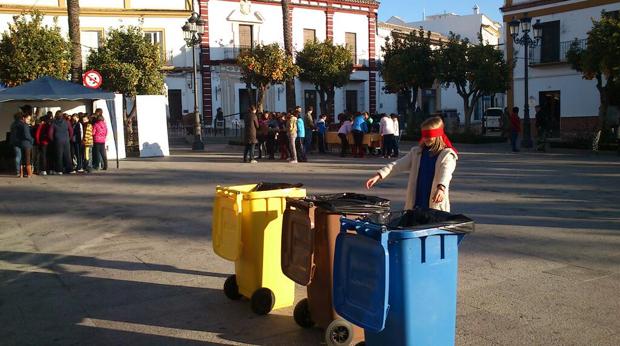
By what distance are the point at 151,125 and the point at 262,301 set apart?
16.5 metres

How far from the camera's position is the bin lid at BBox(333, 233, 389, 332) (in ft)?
12.0

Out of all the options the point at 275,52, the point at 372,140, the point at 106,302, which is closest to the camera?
the point at 106,302

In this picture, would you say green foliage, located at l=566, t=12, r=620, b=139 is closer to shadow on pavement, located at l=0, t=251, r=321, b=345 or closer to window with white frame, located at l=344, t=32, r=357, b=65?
shadow on pavement, located at l=0, t=251, r=321, b=345

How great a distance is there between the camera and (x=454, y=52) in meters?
27.7

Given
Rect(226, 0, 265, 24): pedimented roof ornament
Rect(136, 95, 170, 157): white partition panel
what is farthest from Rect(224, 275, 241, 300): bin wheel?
Rect(226, 0, 265, 24): pedimented roof ornament

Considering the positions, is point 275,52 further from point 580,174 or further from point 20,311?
point 20,311

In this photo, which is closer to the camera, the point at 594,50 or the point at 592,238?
the point at 592,238

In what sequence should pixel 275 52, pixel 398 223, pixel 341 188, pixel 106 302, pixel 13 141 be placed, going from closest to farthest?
pixel 398 223 < pixel 106 302 < pixel 341 188 < pixel 13 141 < pixel 275 52

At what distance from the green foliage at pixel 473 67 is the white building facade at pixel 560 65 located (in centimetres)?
277

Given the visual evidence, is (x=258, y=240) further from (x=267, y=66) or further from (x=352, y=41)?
(x=352, y=41)

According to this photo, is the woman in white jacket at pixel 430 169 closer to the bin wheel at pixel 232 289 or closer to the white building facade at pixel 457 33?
the bin wheel at pixel 232 289

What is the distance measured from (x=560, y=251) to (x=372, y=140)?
1308 cm

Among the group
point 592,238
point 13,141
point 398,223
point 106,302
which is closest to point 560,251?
point 592,238

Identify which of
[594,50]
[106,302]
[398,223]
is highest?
[594,50]
